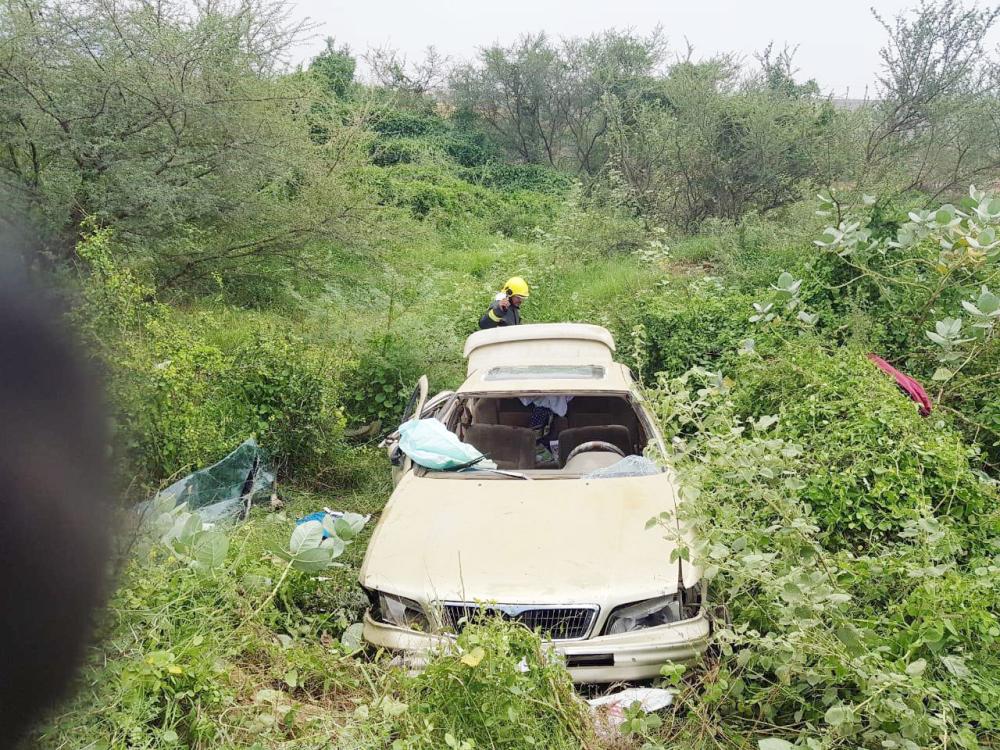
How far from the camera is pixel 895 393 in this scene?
424 centimetres

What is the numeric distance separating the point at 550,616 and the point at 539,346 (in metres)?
3.10

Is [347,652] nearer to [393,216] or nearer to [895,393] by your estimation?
[895,393]

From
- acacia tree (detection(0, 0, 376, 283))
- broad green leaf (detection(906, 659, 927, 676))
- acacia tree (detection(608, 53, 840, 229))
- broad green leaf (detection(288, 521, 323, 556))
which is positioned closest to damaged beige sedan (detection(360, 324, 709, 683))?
broad green leaf (detection(288, 521, 323, 556))

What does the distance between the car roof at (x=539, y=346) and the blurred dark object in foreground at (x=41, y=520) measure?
3.37 meters

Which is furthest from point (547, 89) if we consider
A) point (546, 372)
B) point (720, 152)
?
point (546, 372)

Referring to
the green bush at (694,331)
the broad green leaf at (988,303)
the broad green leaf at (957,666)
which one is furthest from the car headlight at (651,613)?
the green bush at (694,331)

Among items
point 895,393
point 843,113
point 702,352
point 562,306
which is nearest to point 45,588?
point 895,393

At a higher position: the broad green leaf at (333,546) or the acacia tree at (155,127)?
the acacia tree at (155,127)

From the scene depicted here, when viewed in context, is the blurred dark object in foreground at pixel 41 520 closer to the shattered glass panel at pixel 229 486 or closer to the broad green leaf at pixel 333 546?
the broad green leaf at pixel 333 546

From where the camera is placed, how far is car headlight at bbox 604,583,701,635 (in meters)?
3.13

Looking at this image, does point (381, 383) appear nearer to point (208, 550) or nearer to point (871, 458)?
point (208, 550)

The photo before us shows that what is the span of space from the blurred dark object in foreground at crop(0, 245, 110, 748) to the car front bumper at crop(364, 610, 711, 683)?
1205mm

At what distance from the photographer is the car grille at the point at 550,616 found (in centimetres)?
307

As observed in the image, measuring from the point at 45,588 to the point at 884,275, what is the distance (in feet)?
20.0
